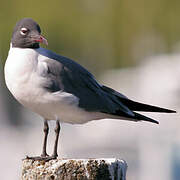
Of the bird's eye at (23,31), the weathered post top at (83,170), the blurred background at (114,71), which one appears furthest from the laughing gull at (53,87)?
the blurred background at (114,71)

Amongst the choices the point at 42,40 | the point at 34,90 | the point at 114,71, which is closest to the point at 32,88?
the point at 34,90

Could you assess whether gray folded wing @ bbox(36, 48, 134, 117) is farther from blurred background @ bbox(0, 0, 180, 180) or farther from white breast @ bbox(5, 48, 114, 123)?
blurred background @ bbox(0, 0, 180, 180)

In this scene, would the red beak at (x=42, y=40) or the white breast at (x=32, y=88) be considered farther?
the red beak at (x=42, y=40)

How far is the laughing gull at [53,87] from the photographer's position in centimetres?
545

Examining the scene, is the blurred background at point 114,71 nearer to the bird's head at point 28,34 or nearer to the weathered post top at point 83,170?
the bird's head at point 28,34

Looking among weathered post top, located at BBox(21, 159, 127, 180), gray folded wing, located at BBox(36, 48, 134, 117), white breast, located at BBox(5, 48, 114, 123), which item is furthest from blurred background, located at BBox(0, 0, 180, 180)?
weathered post top, located at BBox(21, 159, 127, 180)

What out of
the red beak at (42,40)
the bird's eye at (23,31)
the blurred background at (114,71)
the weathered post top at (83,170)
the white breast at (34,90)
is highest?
the blurred background at (114,71)

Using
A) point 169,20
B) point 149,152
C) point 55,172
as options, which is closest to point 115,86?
point 169,20

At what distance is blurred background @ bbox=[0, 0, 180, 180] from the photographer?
11.5 metres

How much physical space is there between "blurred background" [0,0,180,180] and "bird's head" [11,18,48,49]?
5.19m

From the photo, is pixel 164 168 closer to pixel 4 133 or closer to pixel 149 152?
pixel 149 152

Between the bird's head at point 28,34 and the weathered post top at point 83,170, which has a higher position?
the bird's head at point 28,34

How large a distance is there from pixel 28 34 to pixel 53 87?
15.6 inches

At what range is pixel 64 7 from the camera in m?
21.6
